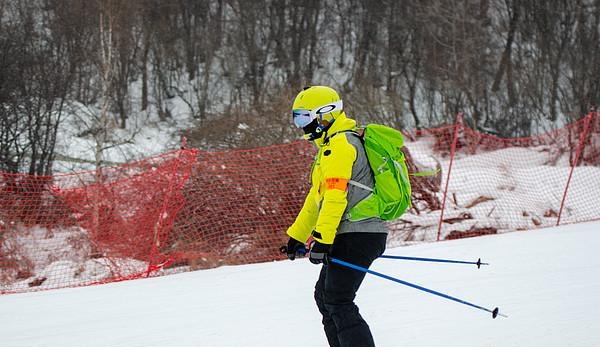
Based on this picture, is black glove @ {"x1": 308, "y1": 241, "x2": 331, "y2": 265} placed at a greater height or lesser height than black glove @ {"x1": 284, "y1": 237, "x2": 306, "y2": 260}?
greater

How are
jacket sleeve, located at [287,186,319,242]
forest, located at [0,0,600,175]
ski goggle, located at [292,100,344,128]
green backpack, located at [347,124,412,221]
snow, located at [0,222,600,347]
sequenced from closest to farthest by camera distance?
green backpack, located at [347,124,412,221]
ski goggle, located at [292,100,344,128]
jacket sleeve, located at [287,186,319,242]
snow, located at [0,222,600,347]
forest, located at [0,0,600,175]

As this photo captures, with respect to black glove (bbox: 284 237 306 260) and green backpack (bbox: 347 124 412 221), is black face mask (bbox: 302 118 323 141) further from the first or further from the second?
black glove (bbox: 284 237 306 260)

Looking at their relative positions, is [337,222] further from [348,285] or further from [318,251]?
[348,285]

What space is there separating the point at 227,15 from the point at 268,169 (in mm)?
21630

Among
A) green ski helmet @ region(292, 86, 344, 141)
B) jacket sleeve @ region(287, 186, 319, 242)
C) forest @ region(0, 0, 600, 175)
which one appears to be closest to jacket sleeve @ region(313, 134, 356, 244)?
green ski helmet @ region(292, 86, 344, 141)

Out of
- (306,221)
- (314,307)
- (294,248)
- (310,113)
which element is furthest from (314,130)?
(314,307)

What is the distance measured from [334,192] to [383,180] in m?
0.30

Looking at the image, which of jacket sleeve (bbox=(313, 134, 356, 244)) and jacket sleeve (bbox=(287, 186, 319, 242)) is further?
jacket sleeve (bbox=(287, 186, 319, 242))

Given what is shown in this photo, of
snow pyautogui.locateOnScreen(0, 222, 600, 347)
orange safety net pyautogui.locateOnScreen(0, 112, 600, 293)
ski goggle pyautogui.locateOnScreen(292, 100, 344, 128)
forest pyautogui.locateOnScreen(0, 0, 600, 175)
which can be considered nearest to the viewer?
ski goggle pyautogui.locateOnScreen(292, 100, 344, 128)

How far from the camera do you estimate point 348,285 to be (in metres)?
2.96

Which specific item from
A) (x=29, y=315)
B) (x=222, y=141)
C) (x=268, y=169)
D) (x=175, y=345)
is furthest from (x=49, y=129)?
→ (x=175, y=345)

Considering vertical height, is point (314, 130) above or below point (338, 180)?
above

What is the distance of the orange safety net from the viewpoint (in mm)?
8000

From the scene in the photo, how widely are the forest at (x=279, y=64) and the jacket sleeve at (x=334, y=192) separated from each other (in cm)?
946
